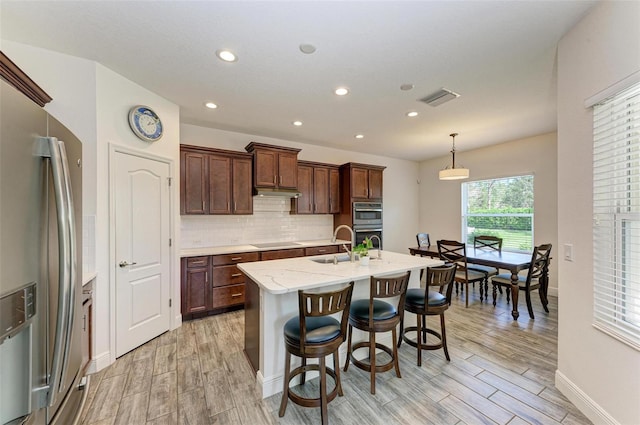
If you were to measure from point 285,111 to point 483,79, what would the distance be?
2.31 meters

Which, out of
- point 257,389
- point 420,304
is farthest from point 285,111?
point 257,389

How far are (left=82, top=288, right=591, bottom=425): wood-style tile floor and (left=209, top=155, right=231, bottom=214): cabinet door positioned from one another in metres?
1.76

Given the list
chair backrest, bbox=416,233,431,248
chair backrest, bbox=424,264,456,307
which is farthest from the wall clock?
chair backrest, bbox=416,233,431,248

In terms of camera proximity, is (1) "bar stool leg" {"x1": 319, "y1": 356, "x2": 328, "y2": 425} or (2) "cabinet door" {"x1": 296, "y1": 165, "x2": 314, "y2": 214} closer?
(1) "bar stool leg" {"x1": 319, "y1": 356, "x2": 328, "y2": 425}

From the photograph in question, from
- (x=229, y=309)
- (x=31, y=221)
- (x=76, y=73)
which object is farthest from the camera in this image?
(x=229, y=309)

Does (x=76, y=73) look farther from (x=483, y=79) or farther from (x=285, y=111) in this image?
(x=483, y=79)

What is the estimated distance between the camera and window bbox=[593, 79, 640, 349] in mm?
1540

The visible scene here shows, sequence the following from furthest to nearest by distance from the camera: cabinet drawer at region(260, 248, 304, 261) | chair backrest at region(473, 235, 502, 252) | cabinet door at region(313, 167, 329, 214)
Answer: cabinet door at region(313, 167, 329, 214) < chair backrest at region(473, 235, 502, 252) < cabinet drawer at region(260, 248, 304, 261)

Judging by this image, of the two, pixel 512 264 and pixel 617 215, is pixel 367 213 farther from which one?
pixel 617 215

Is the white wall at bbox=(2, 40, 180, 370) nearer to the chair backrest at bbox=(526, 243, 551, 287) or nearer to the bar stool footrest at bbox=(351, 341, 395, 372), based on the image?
the bar stool footrest at bbox=(351, 341, 395, 372)

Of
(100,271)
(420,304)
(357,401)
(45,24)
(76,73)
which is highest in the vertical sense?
(45,24)

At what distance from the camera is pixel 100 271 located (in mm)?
2438

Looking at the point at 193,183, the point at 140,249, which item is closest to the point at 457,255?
the point at 193,183

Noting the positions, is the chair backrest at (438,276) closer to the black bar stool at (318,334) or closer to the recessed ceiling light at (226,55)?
the black bar stool at (318,334)
